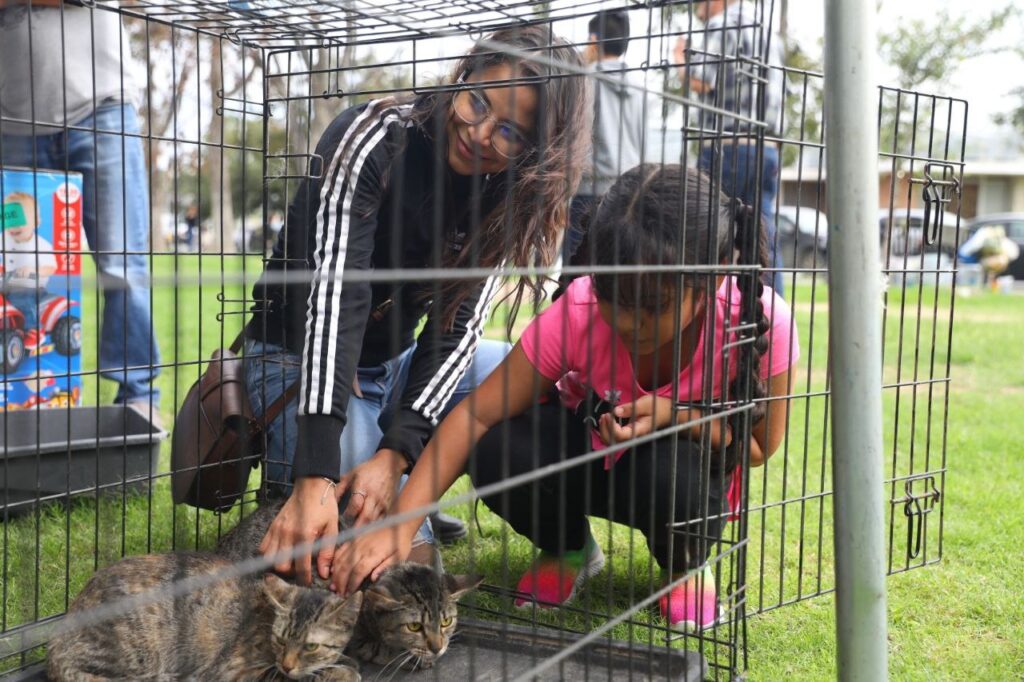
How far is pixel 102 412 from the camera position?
10.8ft

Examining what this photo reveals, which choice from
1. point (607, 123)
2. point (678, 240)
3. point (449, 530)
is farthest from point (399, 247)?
point (449, 530)

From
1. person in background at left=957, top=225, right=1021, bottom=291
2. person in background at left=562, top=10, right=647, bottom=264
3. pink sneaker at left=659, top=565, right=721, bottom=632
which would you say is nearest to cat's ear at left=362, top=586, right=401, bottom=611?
pink sneaker at left=659, top=565, right=721, bottom=632

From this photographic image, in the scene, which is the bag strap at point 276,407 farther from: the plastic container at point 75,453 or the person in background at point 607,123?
the person in background at point 607,123

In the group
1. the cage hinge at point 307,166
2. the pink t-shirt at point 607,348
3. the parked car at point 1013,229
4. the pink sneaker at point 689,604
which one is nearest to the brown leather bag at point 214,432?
the cage hinge at point 307,166

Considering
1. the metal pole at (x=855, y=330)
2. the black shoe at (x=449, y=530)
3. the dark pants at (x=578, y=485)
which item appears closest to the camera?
the metal pole at (x=855, y=330)

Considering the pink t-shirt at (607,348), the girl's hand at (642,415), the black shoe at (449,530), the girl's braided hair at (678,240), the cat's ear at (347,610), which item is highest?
the girl's braided hair at (678,240)

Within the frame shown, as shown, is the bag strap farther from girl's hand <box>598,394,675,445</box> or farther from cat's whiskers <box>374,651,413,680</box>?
girl's hand <box>598,394,675,445</box>

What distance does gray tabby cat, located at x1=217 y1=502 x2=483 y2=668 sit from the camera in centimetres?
184

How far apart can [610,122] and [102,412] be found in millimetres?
1972

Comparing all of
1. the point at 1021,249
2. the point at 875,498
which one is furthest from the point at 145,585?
the point at 1021,249

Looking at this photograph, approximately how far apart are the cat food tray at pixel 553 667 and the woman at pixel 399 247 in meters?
0.31

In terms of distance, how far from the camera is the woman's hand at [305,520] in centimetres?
167

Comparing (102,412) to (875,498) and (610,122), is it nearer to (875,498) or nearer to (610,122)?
(610,122)

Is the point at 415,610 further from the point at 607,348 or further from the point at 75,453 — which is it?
the point at 75,453
